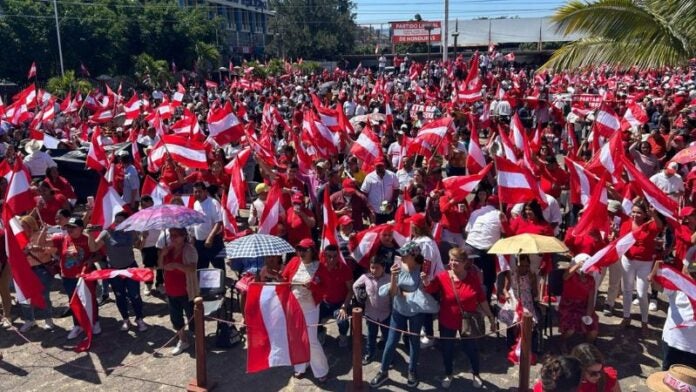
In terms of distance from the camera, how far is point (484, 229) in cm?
736

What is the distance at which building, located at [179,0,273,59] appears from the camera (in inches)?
2896

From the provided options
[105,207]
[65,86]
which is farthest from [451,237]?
[65,86]

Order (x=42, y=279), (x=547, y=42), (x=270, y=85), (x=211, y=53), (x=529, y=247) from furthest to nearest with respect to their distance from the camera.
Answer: (x=547, y=42)
(x=211, y=53)
(x=270, y=85)
(x=42, y=279)
(x=529, y=247)

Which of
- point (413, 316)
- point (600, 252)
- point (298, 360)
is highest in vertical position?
point (600, 252)

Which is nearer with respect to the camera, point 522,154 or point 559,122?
point 522,154

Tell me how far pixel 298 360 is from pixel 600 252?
3218 millimetres

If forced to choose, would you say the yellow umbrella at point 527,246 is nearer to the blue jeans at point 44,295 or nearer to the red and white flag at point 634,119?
the blue jeans at point 44,295

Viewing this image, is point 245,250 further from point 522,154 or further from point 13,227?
point 522,154

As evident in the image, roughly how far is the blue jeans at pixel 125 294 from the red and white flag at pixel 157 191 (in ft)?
5.58

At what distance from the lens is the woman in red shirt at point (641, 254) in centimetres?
671

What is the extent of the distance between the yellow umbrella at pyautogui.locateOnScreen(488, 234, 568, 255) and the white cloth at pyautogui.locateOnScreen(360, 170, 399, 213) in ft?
11.0

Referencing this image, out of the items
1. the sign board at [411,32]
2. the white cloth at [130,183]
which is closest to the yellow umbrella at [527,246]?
the white cloth at [130,183]

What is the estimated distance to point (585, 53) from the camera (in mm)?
10352

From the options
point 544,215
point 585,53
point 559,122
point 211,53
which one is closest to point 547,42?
point 211,53
